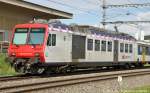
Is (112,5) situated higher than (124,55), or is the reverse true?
(112,5)

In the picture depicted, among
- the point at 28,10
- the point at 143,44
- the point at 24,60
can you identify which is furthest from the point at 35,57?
the point at 143,44

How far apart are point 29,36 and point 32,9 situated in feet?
46.1

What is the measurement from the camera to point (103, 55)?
28.7 metres

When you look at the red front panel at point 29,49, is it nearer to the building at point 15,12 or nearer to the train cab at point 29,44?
the train cab at point 29,44

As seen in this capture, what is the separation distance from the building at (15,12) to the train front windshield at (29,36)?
961cm

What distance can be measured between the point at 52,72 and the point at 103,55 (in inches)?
251

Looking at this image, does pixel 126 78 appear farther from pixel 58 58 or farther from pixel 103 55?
pixel 103 55

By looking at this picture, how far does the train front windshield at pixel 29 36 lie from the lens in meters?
21.8

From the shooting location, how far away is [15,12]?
3628 cm

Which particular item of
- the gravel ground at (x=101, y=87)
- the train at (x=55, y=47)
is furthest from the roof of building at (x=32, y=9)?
the gravel ground at (x=101, y=87)

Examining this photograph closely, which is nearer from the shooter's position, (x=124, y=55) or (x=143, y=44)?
(x=124, y=55)

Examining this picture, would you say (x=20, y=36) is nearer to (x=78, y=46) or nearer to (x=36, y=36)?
(x=36, y=36)

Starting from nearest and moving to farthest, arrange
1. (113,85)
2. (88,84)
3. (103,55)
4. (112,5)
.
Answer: (88,84) < (113,85) < (103,55) < (112,5)

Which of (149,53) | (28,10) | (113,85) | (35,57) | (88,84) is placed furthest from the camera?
(149,53)
